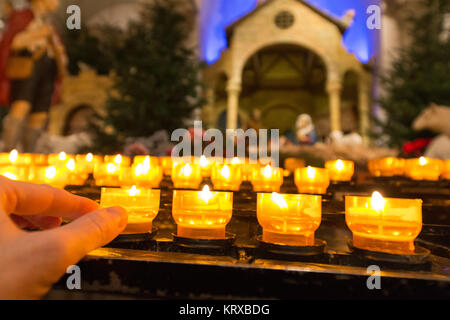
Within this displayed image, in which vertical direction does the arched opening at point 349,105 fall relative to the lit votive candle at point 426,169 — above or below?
above

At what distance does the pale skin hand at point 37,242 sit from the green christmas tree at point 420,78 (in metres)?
5.65

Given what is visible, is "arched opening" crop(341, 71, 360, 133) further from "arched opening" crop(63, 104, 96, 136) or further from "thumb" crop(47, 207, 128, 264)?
"thumb" crop(47, 207, 128, 264)

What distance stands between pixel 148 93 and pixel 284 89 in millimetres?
8628

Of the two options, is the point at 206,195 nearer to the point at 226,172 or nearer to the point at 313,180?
the point at 226,172

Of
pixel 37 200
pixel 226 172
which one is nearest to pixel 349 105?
pixel 226 172

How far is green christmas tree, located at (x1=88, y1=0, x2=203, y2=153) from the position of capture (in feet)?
15.5

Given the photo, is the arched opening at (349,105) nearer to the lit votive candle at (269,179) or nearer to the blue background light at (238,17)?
the blue background light at (238,17)

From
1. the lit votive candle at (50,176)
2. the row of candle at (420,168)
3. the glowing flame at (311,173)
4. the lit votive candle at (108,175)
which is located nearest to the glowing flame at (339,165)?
the row of candle at (420,168)

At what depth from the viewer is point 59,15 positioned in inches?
280

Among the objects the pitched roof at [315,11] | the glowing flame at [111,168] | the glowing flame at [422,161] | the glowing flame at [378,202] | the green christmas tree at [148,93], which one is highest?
the pitched roof at [315,11]

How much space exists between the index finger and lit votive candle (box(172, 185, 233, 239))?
280mm

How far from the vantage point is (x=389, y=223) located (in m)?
0.80

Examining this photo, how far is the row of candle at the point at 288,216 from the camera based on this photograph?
0.79 m

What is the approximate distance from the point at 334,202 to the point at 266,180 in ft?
1.26
